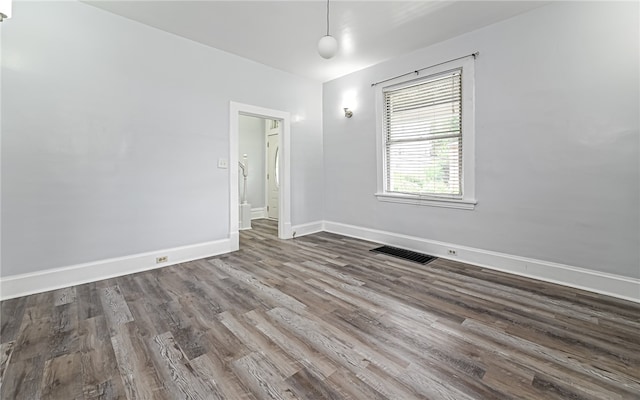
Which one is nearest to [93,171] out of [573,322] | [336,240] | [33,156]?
[33,156]

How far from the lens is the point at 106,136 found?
2898mm

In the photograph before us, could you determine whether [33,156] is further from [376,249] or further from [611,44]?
[611,44]

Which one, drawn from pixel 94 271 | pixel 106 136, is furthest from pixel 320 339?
pixel 106 136

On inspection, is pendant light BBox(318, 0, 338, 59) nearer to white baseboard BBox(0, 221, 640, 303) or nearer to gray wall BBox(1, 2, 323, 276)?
gray wall BBox(1, 2, 323, 276)

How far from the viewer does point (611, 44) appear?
2.45 metres

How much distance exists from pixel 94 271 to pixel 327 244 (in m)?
2.92

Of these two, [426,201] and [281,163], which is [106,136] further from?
[426,201]

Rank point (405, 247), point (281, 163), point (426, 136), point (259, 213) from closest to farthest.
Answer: point (426, 136)
point (405, 247)
point (281, 163)
point (259, 213)

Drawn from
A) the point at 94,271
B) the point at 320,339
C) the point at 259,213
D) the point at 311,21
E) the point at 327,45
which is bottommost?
the point at 320,339

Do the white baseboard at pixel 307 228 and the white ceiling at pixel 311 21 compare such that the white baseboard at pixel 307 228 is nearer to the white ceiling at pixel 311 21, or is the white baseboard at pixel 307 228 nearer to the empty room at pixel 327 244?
the empty room at pixel 327 244

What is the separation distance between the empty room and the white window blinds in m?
0.03

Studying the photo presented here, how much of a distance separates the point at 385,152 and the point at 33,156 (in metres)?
4.14

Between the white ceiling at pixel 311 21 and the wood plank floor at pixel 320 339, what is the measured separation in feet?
9.34

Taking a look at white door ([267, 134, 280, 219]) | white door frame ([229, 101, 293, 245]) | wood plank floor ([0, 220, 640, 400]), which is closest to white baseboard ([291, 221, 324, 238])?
white door frame ([229, 101, 293, 245])
